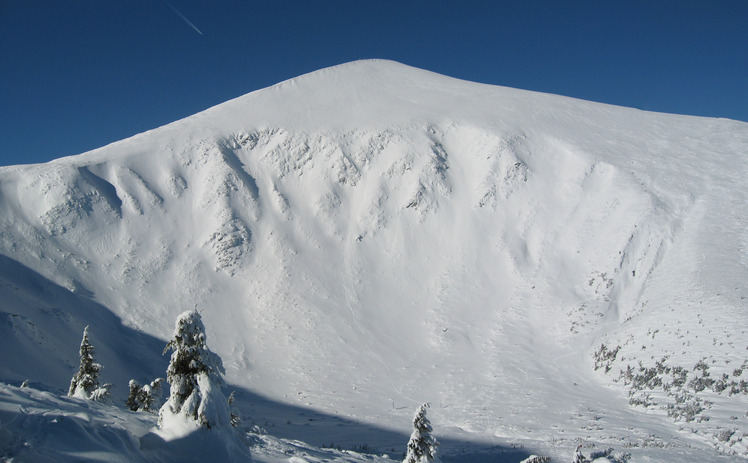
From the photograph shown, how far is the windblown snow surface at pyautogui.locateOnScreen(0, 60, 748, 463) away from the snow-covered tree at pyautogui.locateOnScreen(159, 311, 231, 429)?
6148mm

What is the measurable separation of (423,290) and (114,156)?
4143cm

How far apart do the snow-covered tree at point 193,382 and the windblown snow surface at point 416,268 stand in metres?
6.15

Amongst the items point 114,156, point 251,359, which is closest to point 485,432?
point 251,359

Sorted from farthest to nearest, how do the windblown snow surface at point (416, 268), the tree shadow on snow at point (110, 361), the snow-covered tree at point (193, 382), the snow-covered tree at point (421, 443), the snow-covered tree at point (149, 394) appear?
the windblown snow surface at point (416, 268) → the tree shadow on snow at point (110, 361) → the snow-covered tree at point (149, 394) → the snow-covered tree at point (421, 443) → the snow-covered tree at point (193, 382)

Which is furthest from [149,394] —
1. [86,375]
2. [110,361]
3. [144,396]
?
[110,361]

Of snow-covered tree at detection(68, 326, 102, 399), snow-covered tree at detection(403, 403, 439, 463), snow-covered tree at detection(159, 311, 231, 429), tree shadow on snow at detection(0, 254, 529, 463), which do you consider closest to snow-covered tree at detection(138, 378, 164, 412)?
snow-covered tree at detection(68, 326, 102, 399)

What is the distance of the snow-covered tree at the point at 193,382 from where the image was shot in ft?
30.8

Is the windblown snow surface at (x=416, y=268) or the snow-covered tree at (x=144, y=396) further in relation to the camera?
the windblown snow surface at (x=416, y=268)

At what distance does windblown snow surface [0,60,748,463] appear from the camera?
33.8m

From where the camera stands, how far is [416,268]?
57156 millimetres

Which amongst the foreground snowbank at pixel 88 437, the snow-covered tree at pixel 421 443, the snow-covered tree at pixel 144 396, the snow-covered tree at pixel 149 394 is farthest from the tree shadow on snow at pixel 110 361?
the foreground snowbank at pixel 88 437

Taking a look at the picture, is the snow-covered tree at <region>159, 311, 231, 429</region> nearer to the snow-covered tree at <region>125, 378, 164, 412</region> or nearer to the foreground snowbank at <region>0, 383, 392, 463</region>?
the foreground snowbank at <region>0, 383, 392, 463</region>

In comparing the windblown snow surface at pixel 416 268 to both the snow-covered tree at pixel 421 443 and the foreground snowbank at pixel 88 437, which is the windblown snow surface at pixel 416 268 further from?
the foreground snowbank at pixel 88 437

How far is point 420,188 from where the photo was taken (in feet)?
208
